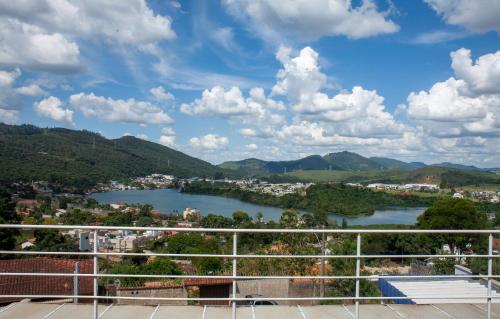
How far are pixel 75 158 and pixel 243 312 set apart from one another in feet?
411

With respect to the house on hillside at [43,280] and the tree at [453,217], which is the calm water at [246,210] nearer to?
the tree at [453,217]

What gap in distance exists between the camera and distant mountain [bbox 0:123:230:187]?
95019mm

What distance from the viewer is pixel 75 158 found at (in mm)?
120062

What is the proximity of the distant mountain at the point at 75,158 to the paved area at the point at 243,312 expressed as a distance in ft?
276

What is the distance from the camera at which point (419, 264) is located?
934cm

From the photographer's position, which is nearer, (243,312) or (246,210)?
(243,312)

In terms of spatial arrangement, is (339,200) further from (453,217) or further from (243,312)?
(243,312)

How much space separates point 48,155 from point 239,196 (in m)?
48.7

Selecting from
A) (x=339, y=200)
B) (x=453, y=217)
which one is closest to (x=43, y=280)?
(x=453, y=217)

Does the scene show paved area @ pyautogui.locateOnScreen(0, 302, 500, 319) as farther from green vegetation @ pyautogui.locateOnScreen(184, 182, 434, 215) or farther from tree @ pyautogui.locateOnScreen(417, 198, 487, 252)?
green vegetation @ pyautogui.locateOnScreen(184, 182, 434, 215)

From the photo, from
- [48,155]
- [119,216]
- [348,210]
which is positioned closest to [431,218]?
[119,216]

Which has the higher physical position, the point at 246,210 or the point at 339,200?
the point at 339,200

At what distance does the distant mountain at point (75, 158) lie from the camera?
9502 cm

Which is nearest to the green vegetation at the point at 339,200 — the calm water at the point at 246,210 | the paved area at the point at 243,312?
the calm water at the point at 246,210
